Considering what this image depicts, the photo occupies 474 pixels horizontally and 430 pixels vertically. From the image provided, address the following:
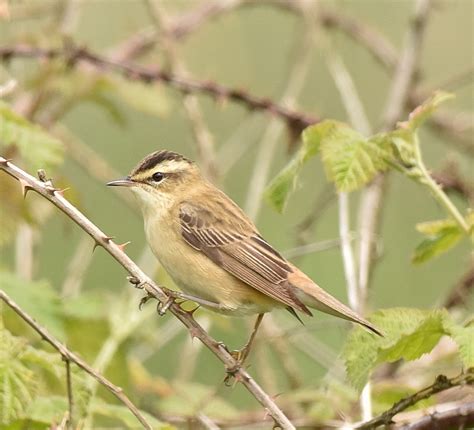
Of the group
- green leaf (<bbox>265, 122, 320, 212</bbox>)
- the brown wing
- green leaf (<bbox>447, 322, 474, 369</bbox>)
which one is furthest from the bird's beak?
green leaf (<bbox>447, 322, 474, 369</bbox>)

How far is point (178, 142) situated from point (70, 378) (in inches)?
223

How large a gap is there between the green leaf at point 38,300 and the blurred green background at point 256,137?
166 centimetres

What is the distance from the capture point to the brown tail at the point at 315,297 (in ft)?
11.9

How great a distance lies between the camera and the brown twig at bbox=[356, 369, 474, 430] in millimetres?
3059

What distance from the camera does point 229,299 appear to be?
3975 mm

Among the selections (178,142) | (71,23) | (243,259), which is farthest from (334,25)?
(243,259)

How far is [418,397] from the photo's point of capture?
10.2 ft

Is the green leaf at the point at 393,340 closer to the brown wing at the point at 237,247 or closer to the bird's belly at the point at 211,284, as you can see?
the brown wing at the point at 237,247

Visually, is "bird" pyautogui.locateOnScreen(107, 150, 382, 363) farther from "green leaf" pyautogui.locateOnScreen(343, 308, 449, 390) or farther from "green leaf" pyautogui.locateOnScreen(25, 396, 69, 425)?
"green leaf" pyautogui.locateOnScreen(25, 396, 69, 425)

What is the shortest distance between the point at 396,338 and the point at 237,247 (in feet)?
3.85

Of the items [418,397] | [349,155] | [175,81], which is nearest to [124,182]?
[175,81]

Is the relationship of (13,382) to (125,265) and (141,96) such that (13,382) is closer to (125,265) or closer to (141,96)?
(125,265)

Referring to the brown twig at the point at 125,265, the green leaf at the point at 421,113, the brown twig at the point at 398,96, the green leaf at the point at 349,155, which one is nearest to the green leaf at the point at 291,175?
the green leaf at the point at 349,155

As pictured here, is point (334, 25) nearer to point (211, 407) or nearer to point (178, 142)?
point (178, 142)
